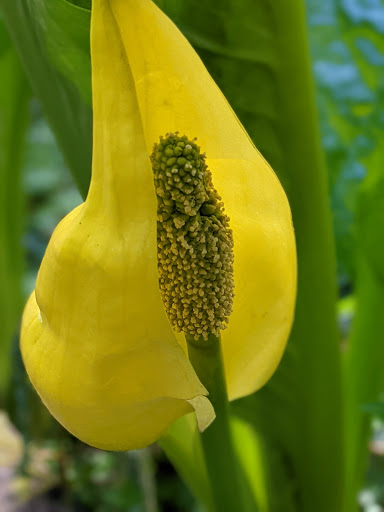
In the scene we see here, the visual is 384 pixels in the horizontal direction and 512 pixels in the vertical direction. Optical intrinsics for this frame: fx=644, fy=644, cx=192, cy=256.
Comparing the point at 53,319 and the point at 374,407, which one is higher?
the point at 53,319

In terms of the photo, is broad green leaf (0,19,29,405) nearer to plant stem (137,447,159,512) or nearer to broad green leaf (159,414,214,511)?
plant stem (137,447,159,512)

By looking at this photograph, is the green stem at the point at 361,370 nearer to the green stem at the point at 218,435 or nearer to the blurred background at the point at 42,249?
the blurred background at the point at 42,249

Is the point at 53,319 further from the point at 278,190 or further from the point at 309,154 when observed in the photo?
the point at 309,154

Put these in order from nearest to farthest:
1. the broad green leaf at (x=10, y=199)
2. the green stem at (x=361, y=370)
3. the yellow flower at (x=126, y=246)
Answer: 1. the yellow flower at (x=126, y=246)
2. the green stem at (x=361, y=370)
3. the broad green leaf at (x=10, y=199)

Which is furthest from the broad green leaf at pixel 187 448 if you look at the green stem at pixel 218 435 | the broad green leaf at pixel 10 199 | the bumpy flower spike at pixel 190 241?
the broad green leaf at pixel 10 199

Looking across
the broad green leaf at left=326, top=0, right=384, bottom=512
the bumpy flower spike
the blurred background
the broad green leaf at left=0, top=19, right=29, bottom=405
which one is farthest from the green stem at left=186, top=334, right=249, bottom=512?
the broad green leaf at left=0, top=19, right=29, bottom=405

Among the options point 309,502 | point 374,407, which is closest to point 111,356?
point 374,407
